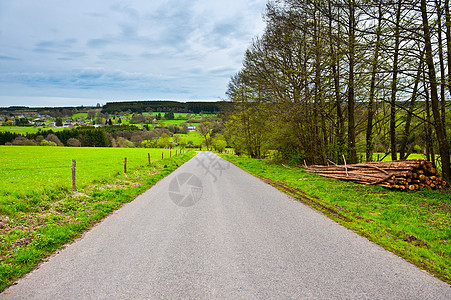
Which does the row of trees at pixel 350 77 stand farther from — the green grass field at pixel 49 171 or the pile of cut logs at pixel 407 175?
Answer: the green grass field at pixel 49 171

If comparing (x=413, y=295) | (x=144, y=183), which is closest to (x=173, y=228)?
(x=413, y=295)

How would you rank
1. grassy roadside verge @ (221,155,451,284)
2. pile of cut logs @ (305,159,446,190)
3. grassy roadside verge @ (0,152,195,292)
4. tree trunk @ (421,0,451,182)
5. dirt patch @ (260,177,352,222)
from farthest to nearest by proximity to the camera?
1. pile of cut logs @ (305,159,446,190)
2. tree trunk @ (421,0,451,182)
3. dirt patch @ (260,177,352,222)
4. grassy roadside verge @ (221,155,451,284)
5. grassy roadside verge @ (0,152,195,292)

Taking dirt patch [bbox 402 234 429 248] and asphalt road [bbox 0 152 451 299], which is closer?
asphalt road [bbox 0 152 451 299]

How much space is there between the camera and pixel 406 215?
6.59 m

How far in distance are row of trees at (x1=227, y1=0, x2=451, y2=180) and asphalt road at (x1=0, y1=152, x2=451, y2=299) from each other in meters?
7.23

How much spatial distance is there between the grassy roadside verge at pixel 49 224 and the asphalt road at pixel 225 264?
1.19ft

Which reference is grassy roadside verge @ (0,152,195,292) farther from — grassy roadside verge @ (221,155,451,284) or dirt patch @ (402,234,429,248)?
dirt patch @ (402,234,429,248)

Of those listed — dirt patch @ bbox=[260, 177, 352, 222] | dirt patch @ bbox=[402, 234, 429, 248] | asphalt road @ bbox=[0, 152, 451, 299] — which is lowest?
dirt patch @ bbox=[260, 177, 352, 222]

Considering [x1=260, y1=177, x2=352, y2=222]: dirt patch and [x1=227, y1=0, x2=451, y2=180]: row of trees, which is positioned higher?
[x1=227, y1=0, x2=451, y2=180]: row of trees

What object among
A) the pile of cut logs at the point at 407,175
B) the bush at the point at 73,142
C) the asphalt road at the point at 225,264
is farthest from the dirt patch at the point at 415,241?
the bush at the point at 73,142

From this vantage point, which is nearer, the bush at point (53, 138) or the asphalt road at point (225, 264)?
the asphalt road at point (225, 264)

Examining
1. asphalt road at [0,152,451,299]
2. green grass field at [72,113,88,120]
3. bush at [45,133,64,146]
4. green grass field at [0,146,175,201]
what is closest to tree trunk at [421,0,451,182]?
asphalt road at [0,152,451,299]

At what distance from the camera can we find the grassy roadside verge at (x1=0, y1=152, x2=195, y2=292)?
431 centimetres

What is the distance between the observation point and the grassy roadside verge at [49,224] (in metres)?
4.31
